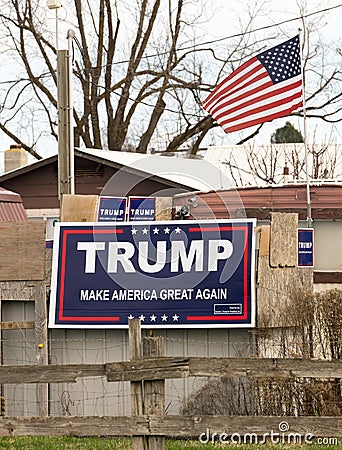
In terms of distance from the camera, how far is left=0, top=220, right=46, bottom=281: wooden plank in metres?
10.8

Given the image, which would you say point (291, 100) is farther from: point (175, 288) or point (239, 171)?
point (239, 171)

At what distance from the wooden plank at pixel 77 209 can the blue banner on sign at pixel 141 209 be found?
225 cm

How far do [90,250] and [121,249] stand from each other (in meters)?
0.36

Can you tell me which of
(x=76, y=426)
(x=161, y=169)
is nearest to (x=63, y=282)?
(x=76, y=426)

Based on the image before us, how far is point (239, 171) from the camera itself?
29484mm

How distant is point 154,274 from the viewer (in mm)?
10828

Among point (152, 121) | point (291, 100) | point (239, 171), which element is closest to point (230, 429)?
point (291, 100)

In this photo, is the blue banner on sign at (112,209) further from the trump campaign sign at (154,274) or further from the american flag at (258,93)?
the trump campaign sign at (154,274)

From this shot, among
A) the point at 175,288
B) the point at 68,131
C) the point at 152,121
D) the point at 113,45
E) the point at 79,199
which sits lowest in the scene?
the point at 175,288

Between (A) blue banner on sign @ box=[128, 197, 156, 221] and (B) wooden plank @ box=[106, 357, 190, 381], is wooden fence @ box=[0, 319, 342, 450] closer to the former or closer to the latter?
(B) wooden plank @ box=[106, 357, 190, 381]

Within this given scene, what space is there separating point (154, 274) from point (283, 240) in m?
1.48

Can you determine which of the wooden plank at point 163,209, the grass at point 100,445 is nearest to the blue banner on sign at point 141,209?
the wooden plank at point 163,209

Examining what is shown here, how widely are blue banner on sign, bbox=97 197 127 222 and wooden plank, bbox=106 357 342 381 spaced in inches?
262

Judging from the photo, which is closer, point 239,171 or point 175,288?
point 175,288
